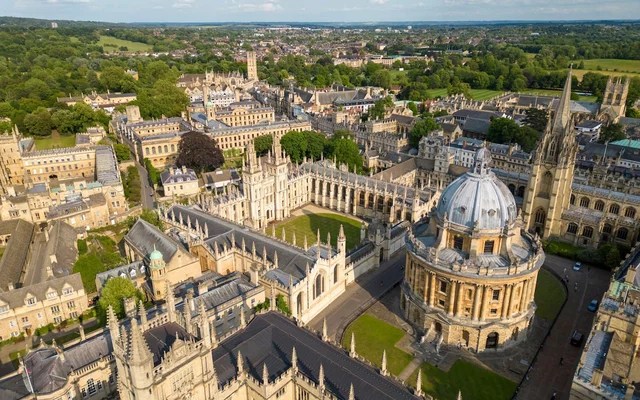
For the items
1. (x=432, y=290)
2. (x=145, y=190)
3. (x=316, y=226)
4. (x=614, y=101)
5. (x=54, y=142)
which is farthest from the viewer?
(x=614, y=101)

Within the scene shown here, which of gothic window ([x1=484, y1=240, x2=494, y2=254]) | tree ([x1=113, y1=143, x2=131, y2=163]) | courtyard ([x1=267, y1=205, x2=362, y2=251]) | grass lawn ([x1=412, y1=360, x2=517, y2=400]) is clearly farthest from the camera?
tree ([x1=113, y1=143, x2=131, y2=163])

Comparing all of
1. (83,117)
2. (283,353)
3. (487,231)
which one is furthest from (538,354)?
(83,117)

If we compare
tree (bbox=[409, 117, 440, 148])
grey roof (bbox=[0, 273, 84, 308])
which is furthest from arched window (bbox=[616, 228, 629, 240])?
grey roof (bbox=[0, 273, 84, 308])

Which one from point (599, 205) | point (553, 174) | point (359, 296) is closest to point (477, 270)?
point (359, 296)

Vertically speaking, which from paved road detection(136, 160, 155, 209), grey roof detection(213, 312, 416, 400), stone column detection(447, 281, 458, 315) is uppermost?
grey roof detection(213, 312, 416, 400)

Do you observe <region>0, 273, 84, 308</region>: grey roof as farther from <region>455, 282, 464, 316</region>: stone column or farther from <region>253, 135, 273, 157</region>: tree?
<region>253, 135, 273, 157</region>: tree

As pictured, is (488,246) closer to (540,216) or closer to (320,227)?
(540,216)
